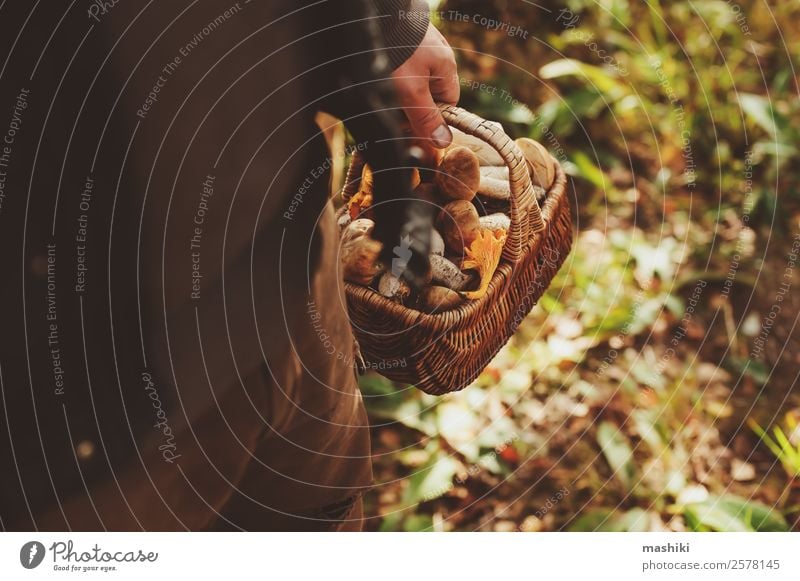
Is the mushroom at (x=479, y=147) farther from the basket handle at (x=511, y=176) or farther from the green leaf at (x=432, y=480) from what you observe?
the green leaf at (x=432, y=480)

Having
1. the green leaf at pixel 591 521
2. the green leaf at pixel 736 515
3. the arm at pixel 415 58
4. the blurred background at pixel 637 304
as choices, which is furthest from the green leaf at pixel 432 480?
the arm at pixel 415 58

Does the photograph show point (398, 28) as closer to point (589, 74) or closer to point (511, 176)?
point (511, 176)

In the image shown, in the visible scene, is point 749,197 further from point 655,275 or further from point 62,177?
point 62,177

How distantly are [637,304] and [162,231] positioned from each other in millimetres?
686

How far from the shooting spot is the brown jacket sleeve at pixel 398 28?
462 millimetres

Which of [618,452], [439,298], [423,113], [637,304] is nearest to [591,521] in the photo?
[618,452]

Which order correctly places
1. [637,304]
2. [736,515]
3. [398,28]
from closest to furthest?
[398,28]
[736,515]
[637,304]

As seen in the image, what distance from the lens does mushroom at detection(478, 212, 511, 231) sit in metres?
0.51

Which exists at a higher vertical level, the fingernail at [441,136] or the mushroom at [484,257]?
the fingernail at [441,136]

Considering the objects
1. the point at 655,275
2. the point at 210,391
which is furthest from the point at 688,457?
the point at 210,391

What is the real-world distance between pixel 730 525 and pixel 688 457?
0.12 metres

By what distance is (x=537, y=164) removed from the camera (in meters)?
0.54
